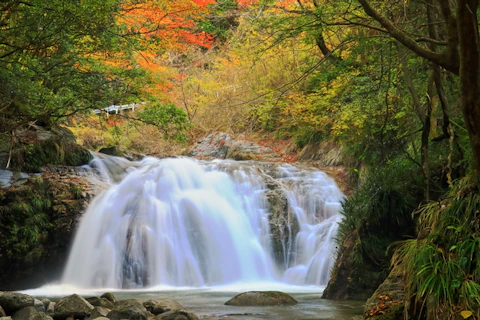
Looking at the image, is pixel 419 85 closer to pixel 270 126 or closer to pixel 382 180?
pixel 382 180

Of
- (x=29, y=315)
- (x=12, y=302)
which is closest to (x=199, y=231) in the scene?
(x=12, y=302)

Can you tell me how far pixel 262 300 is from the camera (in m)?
8.10

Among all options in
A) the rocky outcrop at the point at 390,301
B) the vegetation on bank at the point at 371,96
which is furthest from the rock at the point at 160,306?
the vegetation on bank at the point at 371,96

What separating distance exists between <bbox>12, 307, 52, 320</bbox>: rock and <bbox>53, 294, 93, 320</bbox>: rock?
377 millimetres

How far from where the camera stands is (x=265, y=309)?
25.0 feet

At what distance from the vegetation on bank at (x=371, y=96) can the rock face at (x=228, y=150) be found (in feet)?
13.5

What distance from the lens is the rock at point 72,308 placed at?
6.23 meters

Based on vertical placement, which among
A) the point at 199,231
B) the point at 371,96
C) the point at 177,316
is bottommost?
the point at 177,316

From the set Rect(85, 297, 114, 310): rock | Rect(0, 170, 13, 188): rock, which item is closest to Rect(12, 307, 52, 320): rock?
Rect(85, 297, 114, 310): rock

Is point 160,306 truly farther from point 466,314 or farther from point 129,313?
point 466,314

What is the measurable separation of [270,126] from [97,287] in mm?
12389

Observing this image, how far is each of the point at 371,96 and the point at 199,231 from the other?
250 inches

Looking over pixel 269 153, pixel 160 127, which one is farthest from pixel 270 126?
pixel 160 127

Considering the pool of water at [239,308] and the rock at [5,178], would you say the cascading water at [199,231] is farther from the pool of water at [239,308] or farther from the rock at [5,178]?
the rock at [5,178]
